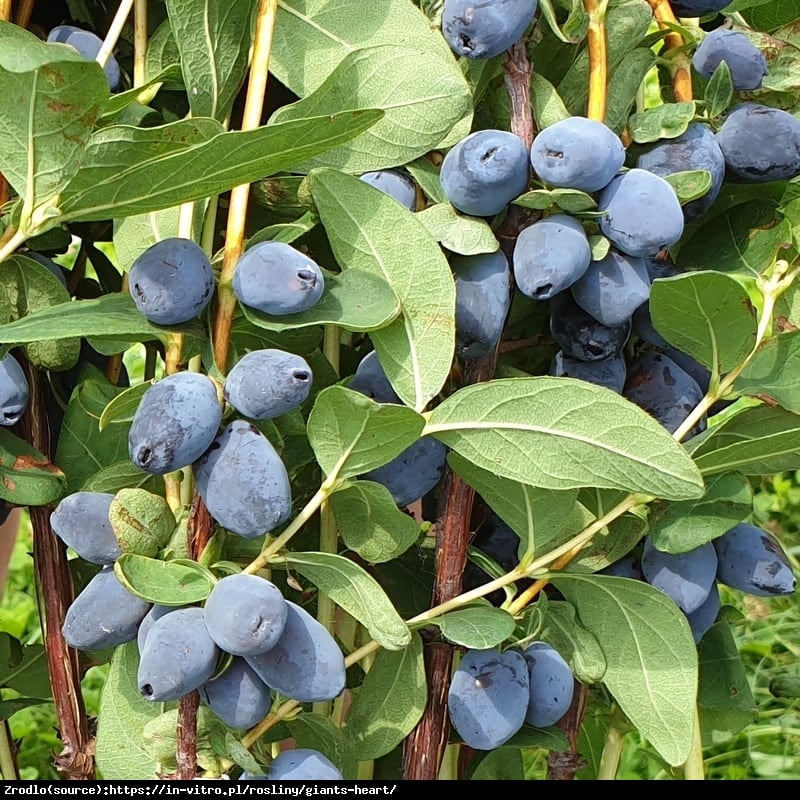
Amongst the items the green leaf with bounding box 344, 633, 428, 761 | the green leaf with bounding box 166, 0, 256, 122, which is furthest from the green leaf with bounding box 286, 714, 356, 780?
the green leaf with bounding box 166, 0, 256, 122

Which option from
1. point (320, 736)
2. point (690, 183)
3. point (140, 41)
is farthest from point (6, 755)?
point (690, 183)

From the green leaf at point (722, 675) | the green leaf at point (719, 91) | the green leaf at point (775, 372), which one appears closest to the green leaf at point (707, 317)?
the green leaf at point (775, 372)

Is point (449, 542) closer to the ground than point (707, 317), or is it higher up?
closer to the ground

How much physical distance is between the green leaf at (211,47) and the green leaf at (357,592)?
0.23 m

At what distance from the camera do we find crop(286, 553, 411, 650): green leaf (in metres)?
0.49

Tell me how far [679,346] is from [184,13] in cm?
30

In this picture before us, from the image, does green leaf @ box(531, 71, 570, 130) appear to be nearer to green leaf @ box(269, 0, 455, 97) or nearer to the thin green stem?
green leaf @ box(269, 0, 455, 97)

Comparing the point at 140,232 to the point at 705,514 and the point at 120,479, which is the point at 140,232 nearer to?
the point at 120,479

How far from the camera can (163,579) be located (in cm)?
48

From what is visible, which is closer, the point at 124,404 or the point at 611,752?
the point at 124,404

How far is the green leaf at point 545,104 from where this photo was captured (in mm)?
553

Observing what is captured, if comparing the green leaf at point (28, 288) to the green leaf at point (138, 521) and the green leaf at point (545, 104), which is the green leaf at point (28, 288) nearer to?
the green leaf at point (138, 521)

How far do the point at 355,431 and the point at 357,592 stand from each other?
8 centimetres

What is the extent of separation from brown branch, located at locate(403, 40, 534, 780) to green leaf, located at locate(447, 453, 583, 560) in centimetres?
2
